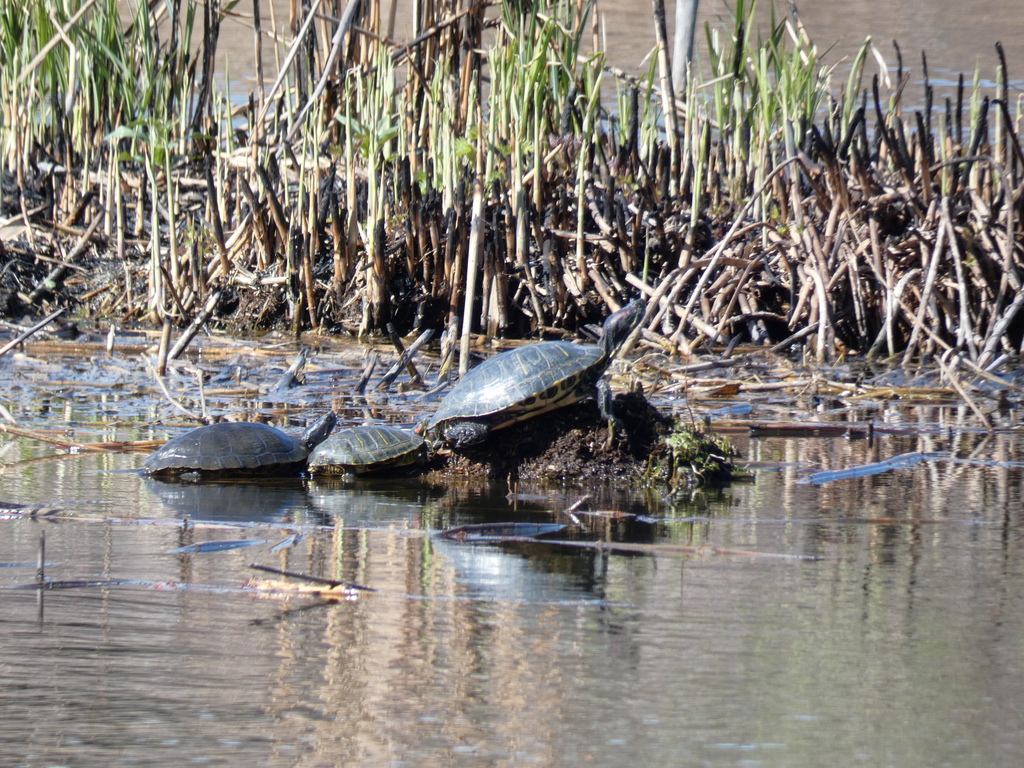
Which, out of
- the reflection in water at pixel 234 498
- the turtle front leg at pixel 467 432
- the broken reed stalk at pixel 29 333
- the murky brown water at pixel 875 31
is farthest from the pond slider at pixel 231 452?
the murky brown water at pixel 875 31

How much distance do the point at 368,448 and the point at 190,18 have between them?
512cm

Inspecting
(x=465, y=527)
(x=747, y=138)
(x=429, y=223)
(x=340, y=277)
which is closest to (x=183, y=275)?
(x=340, y=277)

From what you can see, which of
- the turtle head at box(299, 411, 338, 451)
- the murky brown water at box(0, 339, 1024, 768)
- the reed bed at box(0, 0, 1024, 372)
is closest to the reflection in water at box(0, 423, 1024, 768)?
the murky brown water at box(0, 339, 1024, 768)

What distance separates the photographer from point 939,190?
22.4 feet

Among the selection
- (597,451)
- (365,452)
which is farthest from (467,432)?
(597,451)

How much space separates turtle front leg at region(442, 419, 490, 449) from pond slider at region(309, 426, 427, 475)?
5.9 inches

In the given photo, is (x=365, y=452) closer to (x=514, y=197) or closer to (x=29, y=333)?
(x=29, y=333)

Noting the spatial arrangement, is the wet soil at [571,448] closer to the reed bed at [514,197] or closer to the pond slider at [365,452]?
the pond slider at [365,452]

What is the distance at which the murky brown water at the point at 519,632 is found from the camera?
6.82 feet

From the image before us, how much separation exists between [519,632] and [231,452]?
2.17 m

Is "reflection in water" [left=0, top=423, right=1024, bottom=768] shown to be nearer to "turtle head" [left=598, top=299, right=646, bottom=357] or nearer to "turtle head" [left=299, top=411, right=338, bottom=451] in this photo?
"turtle head" [left=299, top=411, right=338, bottom=451]

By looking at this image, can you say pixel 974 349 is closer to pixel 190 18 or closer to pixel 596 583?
pixel 596 583

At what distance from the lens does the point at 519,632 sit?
8.66 feet

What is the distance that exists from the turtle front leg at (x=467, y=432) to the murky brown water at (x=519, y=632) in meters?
0.26
